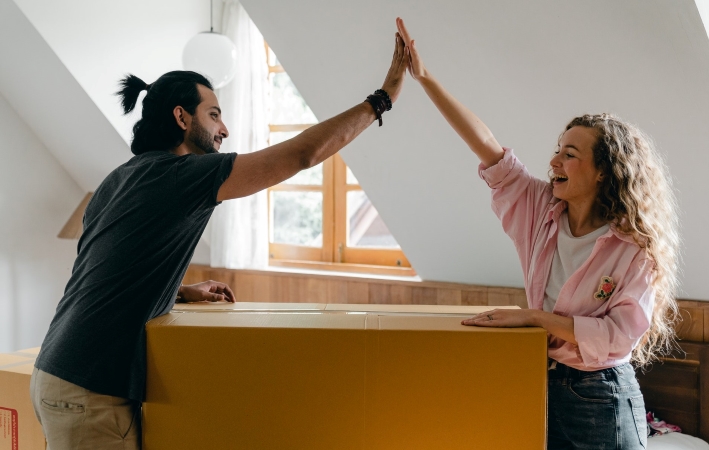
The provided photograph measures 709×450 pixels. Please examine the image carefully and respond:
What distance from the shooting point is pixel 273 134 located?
3.59 metres

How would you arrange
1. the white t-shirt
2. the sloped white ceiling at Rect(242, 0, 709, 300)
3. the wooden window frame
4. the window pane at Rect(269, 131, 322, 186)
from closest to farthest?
the white t-shirt < the sloped white ceiling at Rect(242, 0, 709, 300) < the wooden window frame < the window pane at Rect(269, 131, 322, 186)

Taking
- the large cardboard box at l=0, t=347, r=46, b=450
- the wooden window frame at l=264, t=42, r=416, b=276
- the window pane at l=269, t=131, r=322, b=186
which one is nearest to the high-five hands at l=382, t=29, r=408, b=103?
the large cardboard box at l=0, t=347, r=46, b=450

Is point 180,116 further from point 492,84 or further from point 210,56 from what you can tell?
point 210,56

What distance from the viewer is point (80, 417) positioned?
1225 mm

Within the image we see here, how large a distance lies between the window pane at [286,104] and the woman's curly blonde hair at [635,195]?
223 centimetres

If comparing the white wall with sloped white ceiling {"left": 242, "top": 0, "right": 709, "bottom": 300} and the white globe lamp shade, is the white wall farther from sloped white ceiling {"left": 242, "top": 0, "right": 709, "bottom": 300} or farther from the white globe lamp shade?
sloped white ceiling {"left": 242, "top": 0, "right": 709, "bottom": 300}

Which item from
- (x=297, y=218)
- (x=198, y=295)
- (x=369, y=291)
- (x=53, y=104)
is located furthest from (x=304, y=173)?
(x=198, y=295)

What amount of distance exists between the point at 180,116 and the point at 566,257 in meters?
0.90

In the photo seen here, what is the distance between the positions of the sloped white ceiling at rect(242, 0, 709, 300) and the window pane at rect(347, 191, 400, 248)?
616mm

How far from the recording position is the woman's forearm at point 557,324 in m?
1.23

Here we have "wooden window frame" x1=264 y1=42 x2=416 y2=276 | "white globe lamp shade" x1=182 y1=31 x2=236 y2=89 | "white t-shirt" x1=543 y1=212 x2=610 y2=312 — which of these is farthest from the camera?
"wooden window frame" x1=264 y1=42 x2=416 y2=276

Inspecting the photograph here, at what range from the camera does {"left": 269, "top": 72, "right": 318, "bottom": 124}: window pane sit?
3518 mm

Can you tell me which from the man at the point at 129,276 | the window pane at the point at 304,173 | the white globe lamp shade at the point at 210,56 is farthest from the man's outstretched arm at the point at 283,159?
the window pane at the point at 304,173

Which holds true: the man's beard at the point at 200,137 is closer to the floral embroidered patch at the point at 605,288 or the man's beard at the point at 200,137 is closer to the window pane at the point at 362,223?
the floral embroidered patch at the point at 605,288
